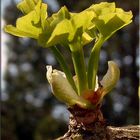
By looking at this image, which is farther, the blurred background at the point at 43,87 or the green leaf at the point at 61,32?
the blurred background at the point at 43,87

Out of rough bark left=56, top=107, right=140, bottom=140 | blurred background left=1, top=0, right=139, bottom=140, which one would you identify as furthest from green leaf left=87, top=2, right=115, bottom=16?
blurred background left=1, top=0, right=139, bottom=140

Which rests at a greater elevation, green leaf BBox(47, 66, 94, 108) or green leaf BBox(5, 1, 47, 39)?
green leaf BBox(5, 1, 47, 39)

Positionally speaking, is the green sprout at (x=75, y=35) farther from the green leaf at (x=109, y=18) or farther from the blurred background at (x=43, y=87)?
the blurred background at (x=43, y=87)

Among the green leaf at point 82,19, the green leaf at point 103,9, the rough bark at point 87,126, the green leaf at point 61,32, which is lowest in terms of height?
the rough bark at point 87,126

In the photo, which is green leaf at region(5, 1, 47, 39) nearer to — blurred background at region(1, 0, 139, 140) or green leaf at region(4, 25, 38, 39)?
green leaf at region(4, 25, 38, 39)

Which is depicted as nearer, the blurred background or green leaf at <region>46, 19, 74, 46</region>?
green leaf at <region>46, 19, 74, 46</region>

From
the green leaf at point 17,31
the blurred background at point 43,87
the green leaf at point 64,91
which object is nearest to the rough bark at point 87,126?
the green leaf at point 64,91

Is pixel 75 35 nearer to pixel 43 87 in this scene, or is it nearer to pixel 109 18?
pixel 109 18
